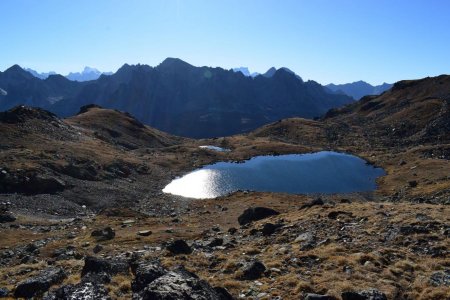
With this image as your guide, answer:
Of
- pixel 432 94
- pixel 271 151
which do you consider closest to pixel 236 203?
pixel 271 151

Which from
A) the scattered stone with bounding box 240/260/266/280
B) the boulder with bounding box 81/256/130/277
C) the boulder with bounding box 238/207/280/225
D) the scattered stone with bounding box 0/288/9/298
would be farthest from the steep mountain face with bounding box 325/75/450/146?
the scattered stone with bounding box 0/288/9/298

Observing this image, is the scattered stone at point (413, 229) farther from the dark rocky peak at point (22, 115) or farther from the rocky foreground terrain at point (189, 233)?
the dark rocky peak at point (22, 115)

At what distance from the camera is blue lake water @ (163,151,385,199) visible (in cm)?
9466

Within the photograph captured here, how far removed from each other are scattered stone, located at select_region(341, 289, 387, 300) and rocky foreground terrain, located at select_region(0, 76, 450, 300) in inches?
2.3

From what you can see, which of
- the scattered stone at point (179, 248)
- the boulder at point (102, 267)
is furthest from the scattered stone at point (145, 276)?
the scattered stone at point (179, 248)

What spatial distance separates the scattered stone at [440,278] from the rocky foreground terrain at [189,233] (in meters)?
0.11

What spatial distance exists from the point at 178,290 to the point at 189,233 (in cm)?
2759

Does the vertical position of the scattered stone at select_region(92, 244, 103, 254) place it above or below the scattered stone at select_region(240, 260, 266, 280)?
below

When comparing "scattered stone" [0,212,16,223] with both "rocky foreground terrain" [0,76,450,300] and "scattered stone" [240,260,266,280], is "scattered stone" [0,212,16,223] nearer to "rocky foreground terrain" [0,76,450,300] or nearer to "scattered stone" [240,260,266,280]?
"rocky foreground terrain" [0,76,450,300]

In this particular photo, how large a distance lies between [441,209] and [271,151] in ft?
355

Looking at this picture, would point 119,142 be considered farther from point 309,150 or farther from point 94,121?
point 309,150

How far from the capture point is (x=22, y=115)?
11812 centimetres

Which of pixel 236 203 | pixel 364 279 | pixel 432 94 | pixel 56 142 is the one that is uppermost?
pixel 432 94

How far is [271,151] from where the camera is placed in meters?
145
